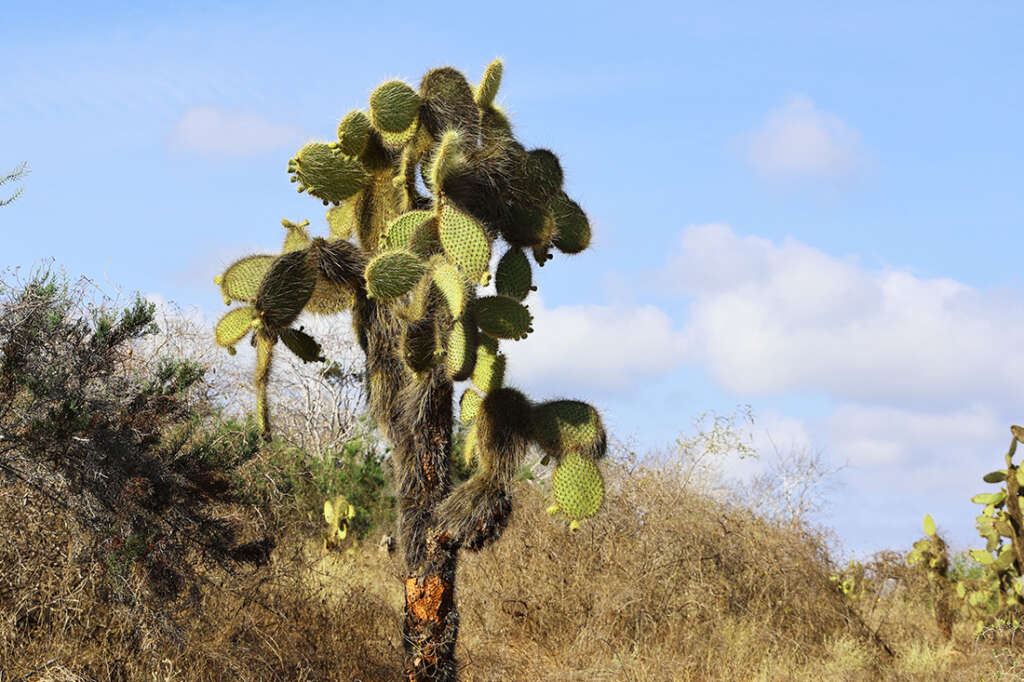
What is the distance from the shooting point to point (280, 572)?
7883 millimetres

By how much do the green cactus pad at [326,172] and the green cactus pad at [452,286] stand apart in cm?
108

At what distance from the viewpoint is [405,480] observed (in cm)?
614

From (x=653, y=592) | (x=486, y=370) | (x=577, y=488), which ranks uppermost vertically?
(x=486, y=370)

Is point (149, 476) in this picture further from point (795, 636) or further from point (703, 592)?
point (795, 636)

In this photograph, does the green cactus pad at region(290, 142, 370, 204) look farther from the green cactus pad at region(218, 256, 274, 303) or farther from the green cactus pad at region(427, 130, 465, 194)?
the green cactus pad at region(427, 130, 465, 194)

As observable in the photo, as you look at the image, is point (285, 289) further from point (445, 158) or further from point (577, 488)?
point (577, 488)

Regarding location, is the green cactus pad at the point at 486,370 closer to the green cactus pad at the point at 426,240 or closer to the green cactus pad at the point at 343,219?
the green cactus pad at the point at 426,240

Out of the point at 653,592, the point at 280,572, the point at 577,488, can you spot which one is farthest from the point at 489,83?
the point at 653,592

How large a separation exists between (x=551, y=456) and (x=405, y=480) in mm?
834

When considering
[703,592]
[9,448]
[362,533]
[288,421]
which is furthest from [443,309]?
[288,421]

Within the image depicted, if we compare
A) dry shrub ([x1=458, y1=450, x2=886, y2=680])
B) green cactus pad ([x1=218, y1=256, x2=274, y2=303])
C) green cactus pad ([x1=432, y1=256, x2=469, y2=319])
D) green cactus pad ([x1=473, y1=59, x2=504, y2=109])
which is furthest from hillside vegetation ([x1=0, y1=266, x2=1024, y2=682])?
green cactus pad ([x1=473, y1=59, x2=504, y2=109])

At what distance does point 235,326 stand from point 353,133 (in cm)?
130

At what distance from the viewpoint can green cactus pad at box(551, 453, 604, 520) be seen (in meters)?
5.96

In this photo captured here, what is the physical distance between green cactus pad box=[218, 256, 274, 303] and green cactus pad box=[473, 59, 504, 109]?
5.26ft
